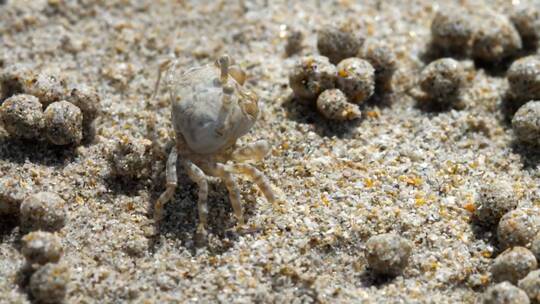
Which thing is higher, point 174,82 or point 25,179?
point 174,82

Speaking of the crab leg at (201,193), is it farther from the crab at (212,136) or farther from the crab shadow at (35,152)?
the crab shadow at (35,152)

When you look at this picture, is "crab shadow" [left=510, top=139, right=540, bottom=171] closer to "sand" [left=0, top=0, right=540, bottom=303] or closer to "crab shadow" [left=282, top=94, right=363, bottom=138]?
"sand" [left=0, top=0, right=540, bottom=303]

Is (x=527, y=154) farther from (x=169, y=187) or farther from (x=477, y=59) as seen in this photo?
(x=169, y=187)

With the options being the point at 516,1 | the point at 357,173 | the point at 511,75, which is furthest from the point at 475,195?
the point at 516,1

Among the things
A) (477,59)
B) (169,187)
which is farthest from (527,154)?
(169,187)

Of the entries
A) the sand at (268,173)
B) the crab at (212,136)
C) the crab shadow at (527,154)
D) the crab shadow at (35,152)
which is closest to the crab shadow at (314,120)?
the sand at (268,173)

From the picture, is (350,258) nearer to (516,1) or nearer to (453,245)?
(453,245)

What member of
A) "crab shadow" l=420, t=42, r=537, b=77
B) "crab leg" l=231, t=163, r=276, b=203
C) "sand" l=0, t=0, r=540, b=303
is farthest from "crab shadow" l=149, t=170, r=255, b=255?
"crab shadow" l=420, t=42, r=537, b=77
